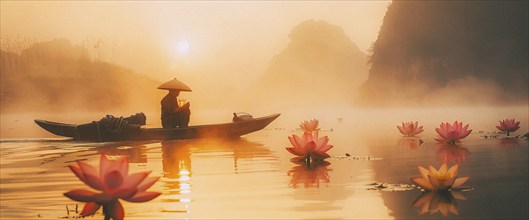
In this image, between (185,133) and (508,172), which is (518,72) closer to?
(185,133)

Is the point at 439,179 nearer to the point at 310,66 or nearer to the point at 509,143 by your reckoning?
the point at 509,143

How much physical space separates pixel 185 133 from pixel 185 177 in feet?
28.6

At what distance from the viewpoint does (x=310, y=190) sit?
736cm

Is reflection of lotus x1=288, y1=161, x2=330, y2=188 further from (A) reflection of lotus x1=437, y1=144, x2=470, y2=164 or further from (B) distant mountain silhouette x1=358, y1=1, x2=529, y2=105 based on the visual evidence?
(B) distant mountain silhouette x1=358, y1=1, x2=529, y2=105

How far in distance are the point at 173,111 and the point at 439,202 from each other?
11.8 meters

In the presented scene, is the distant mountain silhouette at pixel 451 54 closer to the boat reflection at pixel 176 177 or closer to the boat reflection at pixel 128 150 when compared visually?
the boat reflection at pixel 128 150

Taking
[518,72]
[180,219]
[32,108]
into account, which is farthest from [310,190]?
[32,108]

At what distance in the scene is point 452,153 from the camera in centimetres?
1243

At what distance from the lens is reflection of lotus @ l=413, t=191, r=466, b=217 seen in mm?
5952

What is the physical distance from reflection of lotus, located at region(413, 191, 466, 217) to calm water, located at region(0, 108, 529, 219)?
1 cm

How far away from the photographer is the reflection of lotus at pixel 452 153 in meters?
11.1

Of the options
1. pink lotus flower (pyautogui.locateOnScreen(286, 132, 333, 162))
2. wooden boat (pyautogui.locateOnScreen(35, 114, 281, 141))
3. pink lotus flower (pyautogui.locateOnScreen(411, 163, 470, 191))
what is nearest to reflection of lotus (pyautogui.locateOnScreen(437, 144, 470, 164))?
pink lotus flower (pyautogui.locateOnScreen(286, 132, 333, 162))

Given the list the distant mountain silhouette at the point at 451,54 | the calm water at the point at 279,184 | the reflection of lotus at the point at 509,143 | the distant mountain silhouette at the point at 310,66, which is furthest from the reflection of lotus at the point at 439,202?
the distant mountain silhouette at the point at 310,66

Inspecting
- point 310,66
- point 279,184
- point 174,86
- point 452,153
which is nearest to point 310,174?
point 279,184
